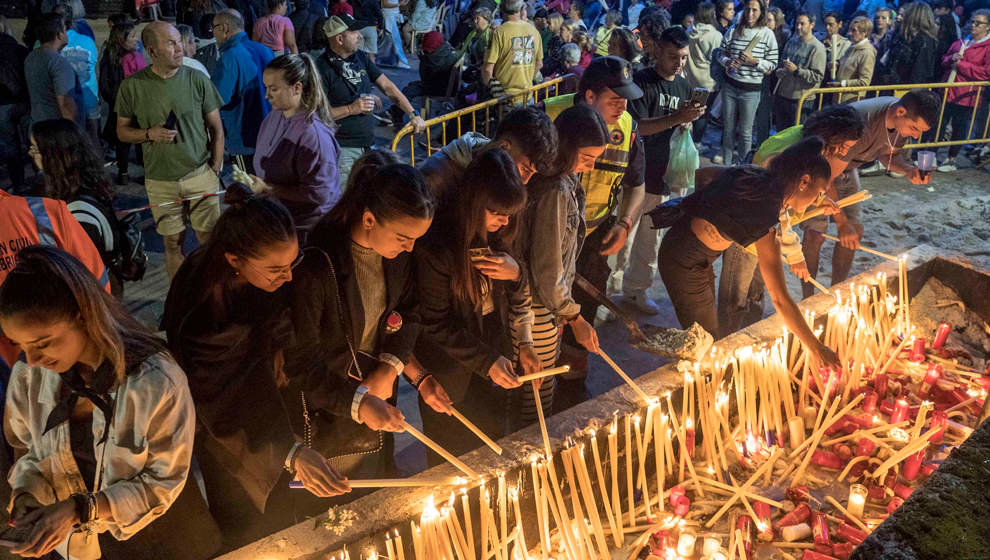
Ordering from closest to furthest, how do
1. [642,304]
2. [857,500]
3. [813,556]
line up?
1. [813,556]
2. [857,500]
3. [642,304]

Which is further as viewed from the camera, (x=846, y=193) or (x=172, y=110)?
(x=846, y=193)

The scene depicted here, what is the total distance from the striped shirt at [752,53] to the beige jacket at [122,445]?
791 centimetres

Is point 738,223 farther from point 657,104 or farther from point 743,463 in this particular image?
point 657,104

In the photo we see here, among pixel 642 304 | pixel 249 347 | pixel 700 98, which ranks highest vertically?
pixel 700 98

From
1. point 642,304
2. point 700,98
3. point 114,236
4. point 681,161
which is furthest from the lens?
point 642,304

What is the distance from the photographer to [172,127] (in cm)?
516

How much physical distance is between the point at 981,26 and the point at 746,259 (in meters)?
6.94

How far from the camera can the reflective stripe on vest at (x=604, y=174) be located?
461cm

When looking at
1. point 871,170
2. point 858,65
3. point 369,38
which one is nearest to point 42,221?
point 858,65

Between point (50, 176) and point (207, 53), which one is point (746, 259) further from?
point (207, 53)

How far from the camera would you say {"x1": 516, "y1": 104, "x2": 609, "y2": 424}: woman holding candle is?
138 inches

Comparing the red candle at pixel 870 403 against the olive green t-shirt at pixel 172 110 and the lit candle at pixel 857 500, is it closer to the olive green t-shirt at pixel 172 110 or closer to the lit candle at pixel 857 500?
the lit candle at pixel 857 500

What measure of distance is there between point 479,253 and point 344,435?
0.91 metres

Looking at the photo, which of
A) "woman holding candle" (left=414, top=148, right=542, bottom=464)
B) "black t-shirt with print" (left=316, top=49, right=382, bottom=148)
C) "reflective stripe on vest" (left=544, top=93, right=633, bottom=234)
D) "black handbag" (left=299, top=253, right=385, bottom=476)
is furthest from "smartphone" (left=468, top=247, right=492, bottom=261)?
"black t-shirt with print" (left=316, top=49, right=382, bottom=148)
